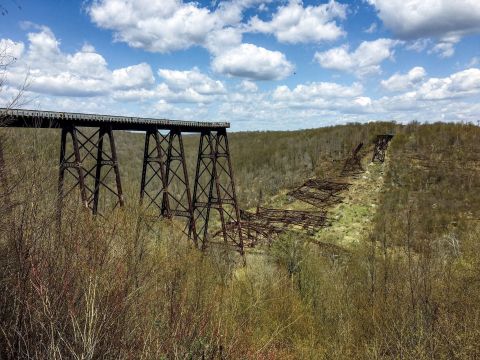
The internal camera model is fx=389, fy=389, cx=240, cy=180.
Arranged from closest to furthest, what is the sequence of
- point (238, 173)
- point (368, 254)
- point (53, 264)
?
1. point (53, 264)
2. point (368, 254)
3. point (238, 173)

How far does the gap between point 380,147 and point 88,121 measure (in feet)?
117

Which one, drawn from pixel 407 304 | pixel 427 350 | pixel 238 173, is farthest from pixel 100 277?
pixel 238 173

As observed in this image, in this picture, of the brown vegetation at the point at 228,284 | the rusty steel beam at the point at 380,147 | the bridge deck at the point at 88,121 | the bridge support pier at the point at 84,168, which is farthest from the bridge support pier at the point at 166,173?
the rusty steel beam at the point at 380,147

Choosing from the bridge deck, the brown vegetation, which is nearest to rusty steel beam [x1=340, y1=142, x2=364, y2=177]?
the brown vegetation

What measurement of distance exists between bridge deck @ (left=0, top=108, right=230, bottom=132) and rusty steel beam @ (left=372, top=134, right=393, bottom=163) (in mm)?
26790

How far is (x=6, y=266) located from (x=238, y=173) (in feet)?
192

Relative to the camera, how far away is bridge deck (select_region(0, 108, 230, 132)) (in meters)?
11.0

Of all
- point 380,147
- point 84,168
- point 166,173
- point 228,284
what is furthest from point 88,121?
point 380,147

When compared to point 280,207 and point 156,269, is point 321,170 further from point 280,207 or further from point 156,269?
point 156,269

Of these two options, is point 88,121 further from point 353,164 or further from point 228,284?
point 353,164

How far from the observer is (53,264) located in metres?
4.94

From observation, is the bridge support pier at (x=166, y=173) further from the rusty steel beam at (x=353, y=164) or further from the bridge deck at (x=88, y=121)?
the rusty steel beam at (x=353, y=164)

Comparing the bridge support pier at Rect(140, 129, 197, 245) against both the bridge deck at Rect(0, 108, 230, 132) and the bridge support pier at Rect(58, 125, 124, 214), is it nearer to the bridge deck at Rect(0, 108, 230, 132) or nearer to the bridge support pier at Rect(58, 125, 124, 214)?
the bridge deck at Rect(0, 108, 230, 132)

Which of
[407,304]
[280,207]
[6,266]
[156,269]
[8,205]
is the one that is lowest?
[280,207]
